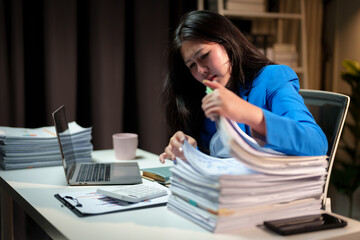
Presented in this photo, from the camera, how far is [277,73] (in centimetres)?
134

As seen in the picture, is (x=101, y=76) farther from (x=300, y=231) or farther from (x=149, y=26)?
(x=300, y=231)

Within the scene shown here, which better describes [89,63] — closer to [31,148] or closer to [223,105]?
[31,148]

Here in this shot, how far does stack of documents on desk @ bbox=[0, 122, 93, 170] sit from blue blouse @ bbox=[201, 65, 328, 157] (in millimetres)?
545

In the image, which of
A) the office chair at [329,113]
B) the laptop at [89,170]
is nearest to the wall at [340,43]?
the office chair at [329,113]

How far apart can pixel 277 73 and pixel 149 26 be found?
4.59 feet

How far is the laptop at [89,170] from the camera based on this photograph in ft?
4.40

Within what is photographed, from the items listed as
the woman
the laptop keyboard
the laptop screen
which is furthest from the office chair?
the laptop screen

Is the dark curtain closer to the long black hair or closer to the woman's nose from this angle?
the long black hair

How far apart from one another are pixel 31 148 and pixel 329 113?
115 centimetres

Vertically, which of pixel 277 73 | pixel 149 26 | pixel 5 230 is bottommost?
pixel 5 230

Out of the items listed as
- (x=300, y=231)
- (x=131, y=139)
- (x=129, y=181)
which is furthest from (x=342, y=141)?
(x=300, y=231)

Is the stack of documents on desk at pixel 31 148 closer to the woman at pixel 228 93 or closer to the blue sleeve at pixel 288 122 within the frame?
the woman at pixel 228 93

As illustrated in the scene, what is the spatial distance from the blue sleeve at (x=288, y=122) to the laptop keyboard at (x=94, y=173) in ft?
1.97

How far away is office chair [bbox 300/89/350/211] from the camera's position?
4.44ft
